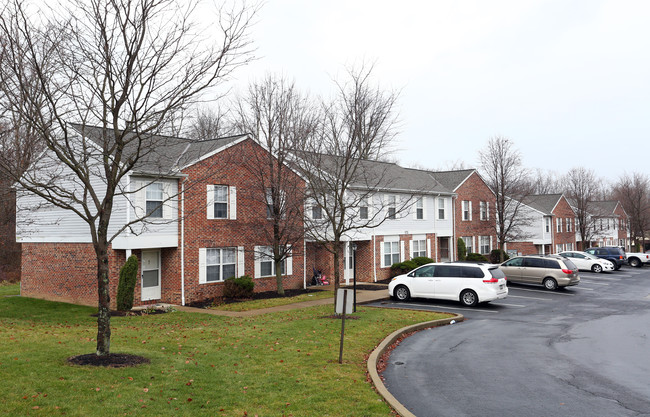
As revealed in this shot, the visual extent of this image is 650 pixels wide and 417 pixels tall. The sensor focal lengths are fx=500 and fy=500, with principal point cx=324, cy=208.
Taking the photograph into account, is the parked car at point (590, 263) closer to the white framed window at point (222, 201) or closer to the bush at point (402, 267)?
the bush at point (402, 267)

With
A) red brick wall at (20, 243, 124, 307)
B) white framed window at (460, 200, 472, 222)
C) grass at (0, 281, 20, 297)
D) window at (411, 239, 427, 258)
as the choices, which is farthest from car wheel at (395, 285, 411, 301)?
grass at (0, 281, 20, 297)

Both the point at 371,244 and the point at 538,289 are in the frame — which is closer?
the point at 538,289

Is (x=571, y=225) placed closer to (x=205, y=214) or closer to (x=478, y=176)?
(x=478, y=176)

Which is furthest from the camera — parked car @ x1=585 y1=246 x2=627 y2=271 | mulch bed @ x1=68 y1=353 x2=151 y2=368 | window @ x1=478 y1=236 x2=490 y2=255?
parked car @ x1=585 y1=246 x2=627 y2=271

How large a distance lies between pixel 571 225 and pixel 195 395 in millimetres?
53958

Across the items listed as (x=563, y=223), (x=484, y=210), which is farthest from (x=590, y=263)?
(x=563, y=223)

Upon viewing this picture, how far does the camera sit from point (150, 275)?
20.2 meters

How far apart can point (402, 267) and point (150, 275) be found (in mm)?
15270

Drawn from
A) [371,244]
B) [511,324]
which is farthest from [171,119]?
[371,244]

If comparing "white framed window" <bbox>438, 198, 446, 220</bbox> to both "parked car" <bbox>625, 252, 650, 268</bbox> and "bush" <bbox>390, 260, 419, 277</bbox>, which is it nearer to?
"bush" <bbox>390, 260, 419, 277</bbox>

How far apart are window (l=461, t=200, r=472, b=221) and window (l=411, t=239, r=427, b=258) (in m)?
5.62

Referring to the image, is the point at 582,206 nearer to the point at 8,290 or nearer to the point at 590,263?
the point at 590,263

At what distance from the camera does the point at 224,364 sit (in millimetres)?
9539

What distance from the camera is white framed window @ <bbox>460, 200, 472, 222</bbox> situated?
123ft
